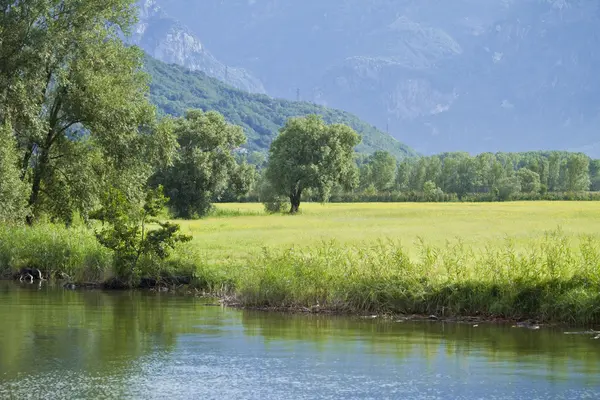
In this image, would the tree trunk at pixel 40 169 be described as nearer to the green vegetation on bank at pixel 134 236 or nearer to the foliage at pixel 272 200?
the green vegetation on bank at pixel 134 236

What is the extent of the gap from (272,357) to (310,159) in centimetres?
8251

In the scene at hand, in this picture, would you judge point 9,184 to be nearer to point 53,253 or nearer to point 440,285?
point 53,253

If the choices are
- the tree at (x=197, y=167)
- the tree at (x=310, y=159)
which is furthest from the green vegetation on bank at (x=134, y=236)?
the tree at (x=310, y=159)

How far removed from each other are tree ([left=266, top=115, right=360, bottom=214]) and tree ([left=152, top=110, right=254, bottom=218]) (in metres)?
8.05

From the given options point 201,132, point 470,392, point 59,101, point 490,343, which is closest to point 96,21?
point 59,101

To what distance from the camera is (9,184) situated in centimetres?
3609

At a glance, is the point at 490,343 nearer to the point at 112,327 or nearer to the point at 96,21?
the point at 112,327

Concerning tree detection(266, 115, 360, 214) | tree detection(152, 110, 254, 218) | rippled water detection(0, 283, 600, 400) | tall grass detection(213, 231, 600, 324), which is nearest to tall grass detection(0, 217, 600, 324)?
tall grass detection(213, 231, 600, 324)

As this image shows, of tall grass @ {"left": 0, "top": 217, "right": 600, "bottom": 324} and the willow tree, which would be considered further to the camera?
the willow tree

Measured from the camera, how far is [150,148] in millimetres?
45062

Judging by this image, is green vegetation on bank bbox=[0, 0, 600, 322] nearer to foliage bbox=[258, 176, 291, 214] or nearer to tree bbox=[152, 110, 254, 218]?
tree bbox=[152, 110, 254, 218]

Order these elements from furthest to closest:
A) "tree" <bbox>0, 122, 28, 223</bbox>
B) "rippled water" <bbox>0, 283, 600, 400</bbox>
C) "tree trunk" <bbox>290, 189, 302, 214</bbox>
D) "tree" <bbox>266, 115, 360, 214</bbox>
A: "tree trunk" <bbox>290, 189, 302, 214</bbox> → "tree" <bbox>266, 115, 360, 214</bbox> → "tree" <bbox>0, 122, 28, 223</bbox> → "rippled water" <bbox>0, 283, 600, 400</bbox>

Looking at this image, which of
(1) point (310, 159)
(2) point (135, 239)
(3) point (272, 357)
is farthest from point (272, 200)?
(3) point (272, 357)

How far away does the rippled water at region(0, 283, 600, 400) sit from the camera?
647 inches
